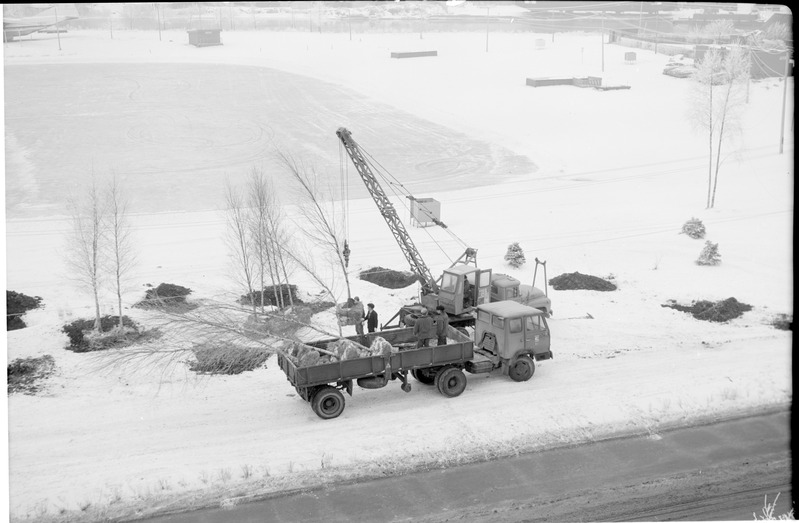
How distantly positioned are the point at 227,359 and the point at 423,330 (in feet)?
14.4

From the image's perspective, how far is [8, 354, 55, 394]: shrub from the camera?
1706 centimetres

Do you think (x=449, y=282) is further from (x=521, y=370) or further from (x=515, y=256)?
(x=515, y=256)

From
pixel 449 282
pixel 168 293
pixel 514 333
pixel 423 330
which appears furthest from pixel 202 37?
pixel 514 333

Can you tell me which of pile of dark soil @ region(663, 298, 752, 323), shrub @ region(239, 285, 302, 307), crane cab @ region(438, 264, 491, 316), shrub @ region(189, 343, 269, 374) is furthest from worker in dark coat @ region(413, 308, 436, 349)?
pile of dark soil @ region(663, 298, 752, 323)

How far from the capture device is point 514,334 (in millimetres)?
17281

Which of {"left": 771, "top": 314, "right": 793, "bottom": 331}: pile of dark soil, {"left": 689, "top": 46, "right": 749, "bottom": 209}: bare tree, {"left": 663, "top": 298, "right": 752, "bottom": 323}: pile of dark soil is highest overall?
{"left": 689, "top": 46, "right": 749, "bottom": 209}: bare tree

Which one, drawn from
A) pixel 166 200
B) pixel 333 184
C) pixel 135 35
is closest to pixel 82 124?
pixel 166 200

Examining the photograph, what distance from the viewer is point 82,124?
45938 mm

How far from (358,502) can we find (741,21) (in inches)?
1797

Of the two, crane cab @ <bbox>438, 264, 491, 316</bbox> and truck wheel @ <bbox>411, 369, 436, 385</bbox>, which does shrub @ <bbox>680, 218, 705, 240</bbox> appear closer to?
crane cab @ <bbox>438, 264, 491, 316</bbox>

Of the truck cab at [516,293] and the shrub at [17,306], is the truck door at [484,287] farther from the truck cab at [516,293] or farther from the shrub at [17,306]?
the shrub at [17,306]

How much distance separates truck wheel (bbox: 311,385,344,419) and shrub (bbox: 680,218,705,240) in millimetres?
17531

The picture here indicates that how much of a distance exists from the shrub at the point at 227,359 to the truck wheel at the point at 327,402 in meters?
1.65

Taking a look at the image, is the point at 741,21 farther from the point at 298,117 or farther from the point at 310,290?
the point at 310,290
